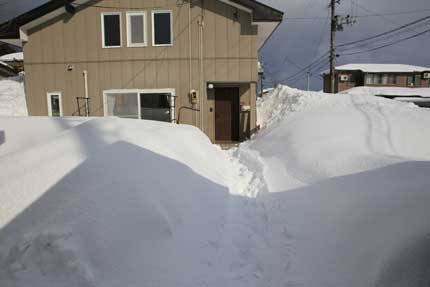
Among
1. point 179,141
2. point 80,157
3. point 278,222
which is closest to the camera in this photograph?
point 80,157

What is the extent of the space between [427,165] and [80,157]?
3911mm

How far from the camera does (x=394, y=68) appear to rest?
1179 inches

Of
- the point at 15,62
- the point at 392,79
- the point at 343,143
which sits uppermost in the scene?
the point at 15,62

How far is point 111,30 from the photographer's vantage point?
30.5ft

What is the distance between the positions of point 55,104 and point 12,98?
6.17 metres

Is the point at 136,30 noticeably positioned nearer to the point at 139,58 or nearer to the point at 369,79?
the point at 139,58

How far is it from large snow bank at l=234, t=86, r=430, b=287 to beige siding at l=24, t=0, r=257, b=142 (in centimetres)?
401

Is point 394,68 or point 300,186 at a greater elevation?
point 394,68

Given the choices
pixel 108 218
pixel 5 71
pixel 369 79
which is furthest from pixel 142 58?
pixel 369 79

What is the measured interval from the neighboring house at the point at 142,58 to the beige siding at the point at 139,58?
3 cm

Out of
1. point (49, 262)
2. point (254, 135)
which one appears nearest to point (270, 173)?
point (49, 262)

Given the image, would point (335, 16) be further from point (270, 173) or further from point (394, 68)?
point (394, 68)

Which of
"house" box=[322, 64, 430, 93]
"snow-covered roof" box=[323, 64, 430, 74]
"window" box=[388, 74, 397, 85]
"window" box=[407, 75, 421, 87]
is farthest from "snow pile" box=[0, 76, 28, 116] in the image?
"window" box=[407, 75, 421, 87]

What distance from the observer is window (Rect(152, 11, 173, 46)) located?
360 inches
